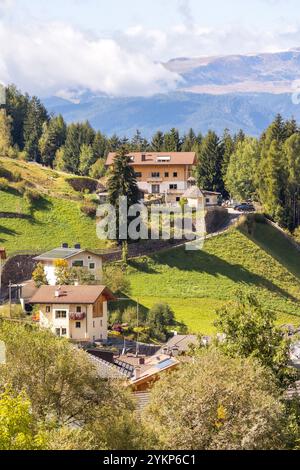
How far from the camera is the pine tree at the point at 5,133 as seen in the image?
98500mm

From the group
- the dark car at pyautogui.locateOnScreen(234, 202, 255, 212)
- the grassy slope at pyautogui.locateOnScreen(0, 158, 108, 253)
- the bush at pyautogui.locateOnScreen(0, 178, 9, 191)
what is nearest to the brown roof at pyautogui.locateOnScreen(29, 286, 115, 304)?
the grassy slope at pyautogui.locateOnScreen(0, 158, 108, 253)

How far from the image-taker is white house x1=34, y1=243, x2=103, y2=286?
63.5 metres

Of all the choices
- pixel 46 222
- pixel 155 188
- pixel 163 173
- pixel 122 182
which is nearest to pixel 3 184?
pixel 46 222

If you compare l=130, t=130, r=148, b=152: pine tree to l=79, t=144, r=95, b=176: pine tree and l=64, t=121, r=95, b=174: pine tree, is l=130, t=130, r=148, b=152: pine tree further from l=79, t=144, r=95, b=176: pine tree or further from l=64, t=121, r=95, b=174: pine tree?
l=79, t=144, r=95, b=176: pine tree

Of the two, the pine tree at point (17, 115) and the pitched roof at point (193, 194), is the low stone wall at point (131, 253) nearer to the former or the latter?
the pitched roof at point (193, 194)

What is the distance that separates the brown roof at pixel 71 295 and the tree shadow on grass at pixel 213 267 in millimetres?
12230

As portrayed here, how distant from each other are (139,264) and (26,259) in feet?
26.9

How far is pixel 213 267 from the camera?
2721 inches

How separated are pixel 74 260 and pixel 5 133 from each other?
1730 inches

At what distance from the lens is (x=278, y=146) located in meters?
82.7

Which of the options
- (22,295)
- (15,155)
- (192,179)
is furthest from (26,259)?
(15,155)

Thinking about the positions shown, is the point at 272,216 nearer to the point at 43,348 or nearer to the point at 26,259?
the point at 26,259

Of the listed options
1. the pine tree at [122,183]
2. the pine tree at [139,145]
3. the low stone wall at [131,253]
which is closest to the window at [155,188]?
the low stone wall at [131,253]

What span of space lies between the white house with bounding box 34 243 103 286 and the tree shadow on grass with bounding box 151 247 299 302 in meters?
6.04
